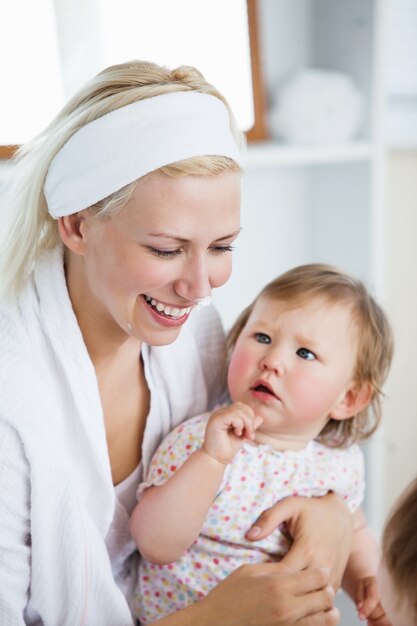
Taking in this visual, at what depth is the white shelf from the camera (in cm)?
223

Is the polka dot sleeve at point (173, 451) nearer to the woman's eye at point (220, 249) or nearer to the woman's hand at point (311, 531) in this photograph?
the woman's hand at point (311, 531)

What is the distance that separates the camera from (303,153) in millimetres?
2322

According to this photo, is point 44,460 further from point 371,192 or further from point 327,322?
point 371,192

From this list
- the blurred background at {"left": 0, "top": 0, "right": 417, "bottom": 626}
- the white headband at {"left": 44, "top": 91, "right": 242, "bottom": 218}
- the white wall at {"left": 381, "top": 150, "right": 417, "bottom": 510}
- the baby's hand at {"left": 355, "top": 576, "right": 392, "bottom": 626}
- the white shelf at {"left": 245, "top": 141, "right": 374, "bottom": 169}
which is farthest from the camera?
the white wall at {"left": 381, "top": 150, "right": 417, "bottom": 510}

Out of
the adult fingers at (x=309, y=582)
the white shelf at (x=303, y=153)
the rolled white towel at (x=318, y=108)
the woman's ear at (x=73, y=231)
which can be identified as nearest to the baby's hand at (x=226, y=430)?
the adult fingers at (x=309, y=582)

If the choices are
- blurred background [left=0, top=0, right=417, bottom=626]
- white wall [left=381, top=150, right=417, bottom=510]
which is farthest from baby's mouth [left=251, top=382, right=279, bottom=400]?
white wall [left=381, top=150, right=417, bottom=510]

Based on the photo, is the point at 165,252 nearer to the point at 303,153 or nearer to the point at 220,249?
the point at 220,249

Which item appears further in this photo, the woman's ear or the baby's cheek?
the baby's cheek

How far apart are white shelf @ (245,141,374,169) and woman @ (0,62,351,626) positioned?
85 centimetres

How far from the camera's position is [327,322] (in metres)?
1.47

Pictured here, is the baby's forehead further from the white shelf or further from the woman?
the white shelf

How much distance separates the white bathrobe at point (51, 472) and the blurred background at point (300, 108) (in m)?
0.74

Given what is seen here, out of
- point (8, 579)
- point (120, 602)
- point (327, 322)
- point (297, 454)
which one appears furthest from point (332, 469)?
point (8, 579)

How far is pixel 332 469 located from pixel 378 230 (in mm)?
1235
